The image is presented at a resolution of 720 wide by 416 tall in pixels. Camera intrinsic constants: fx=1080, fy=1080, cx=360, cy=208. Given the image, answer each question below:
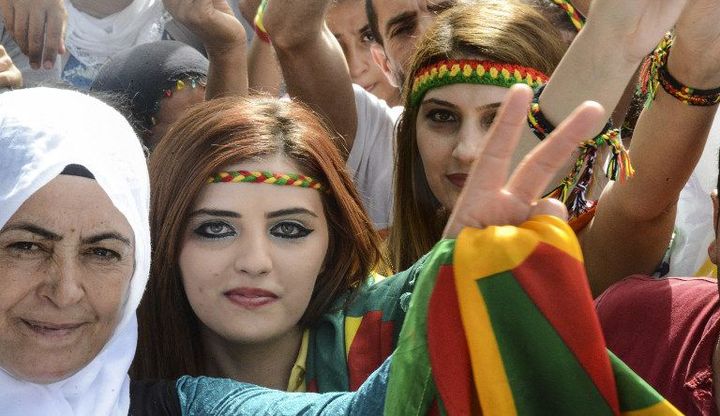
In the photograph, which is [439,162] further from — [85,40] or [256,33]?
[85,40]

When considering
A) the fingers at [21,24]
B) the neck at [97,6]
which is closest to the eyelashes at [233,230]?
the fingers at [21,24]

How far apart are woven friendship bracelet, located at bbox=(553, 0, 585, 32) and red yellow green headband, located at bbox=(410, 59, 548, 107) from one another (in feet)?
1.14

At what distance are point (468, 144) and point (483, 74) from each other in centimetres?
19

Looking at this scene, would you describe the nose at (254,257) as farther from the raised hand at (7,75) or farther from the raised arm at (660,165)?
the raised hand at (7,75)

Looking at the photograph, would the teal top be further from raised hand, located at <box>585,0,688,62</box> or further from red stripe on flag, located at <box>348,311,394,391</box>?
raised hand, located at <box>585,0,688,62</box>

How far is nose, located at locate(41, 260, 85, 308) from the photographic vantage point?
1.85 meters

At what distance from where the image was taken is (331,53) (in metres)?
2.92

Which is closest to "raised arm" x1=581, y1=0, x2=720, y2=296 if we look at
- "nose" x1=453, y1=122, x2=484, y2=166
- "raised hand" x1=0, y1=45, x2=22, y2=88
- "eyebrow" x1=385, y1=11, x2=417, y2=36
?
"nose" x1=453, y1=122, x2=484, y2=166

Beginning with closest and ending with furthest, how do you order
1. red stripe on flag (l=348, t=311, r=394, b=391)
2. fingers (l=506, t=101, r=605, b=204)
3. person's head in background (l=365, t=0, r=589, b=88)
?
fingers (l=506, t=101, r=605, b=204)
red stripe on flag (l=348, t=311, r=394, b=391)
person's head in background (l=365, t=0, r=589, b=88)

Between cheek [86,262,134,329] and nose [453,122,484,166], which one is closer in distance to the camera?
cheek [86,262,134,329]

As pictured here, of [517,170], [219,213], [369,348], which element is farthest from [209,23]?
[517,170]

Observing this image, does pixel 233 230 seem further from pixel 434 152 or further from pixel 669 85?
pixel 669 85

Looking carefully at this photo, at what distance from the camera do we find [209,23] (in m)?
3.29

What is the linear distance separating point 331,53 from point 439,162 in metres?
0.43
